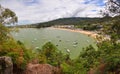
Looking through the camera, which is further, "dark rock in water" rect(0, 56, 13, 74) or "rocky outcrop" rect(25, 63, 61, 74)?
"rocky outcrop" rect(25, 63, 61, 74)

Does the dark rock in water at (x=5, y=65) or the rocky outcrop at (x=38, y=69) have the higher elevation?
the dark rock in water at (x=5, y=65)

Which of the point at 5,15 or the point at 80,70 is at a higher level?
the point at 5,15

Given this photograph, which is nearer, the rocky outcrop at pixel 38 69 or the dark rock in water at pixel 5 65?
the dark rock in water at pixel 5 65

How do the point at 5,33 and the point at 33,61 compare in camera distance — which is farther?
the point at 5,33

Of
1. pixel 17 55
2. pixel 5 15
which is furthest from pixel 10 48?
pixel 5 15

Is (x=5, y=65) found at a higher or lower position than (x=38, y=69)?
higher

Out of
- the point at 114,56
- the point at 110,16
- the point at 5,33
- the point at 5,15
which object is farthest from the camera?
the point at 5,15

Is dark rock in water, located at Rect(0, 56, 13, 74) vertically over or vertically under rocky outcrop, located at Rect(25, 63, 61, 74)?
over

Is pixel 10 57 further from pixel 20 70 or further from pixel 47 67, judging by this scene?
pixel 47 67

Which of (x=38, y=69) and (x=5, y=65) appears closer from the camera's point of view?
(x=5, y=65)

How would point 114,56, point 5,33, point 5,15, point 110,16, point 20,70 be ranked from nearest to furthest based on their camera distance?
1. point 114,56
2. point 20,70
3. point 110,16
4. point 5,33
5. point 5,15

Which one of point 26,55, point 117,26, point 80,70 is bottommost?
point 80,70
